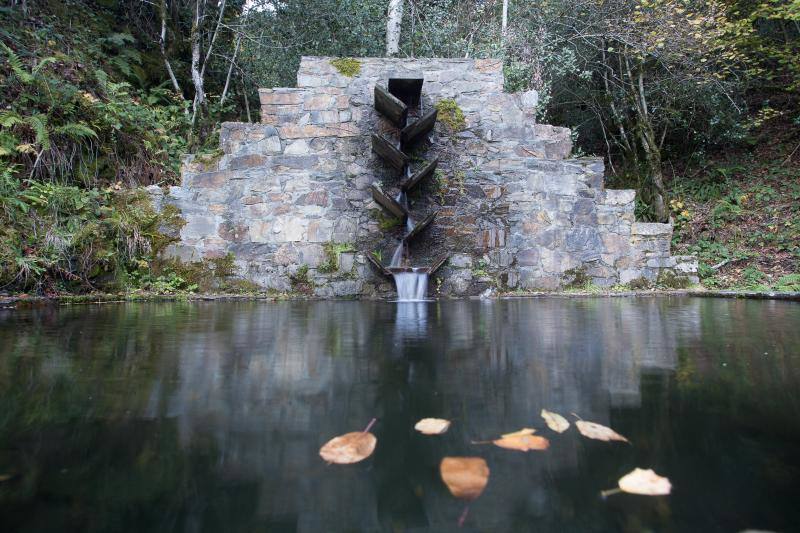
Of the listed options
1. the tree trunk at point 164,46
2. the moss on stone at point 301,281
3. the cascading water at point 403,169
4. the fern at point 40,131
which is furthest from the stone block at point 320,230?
the tree trunk at point 164,46

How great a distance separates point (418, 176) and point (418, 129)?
656 millimetres

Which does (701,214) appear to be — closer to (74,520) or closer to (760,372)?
(760,372)

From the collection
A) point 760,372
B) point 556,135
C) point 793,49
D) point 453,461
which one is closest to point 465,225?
point 556,135

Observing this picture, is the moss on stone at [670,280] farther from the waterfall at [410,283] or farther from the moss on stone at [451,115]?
the moss on stone at [451,115]

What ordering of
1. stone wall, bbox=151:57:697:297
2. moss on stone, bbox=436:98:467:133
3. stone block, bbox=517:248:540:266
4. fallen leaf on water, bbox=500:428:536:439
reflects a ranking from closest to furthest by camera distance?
fallen leaf on water, bbox=500:428:536:439
stone wall, bbox=151:57:697:297
stone block, bbox=517:248:540:266
moss on stone, bbox=436:98:467:133

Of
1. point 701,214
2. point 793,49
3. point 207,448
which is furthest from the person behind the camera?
point 793,49

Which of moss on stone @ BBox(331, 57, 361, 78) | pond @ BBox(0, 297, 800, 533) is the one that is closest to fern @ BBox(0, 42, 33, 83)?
moss on stone @ BBox(331, 57, 361, 78)

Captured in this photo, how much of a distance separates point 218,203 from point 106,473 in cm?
578

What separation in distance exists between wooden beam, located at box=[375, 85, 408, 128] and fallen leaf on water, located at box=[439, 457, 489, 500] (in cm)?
558

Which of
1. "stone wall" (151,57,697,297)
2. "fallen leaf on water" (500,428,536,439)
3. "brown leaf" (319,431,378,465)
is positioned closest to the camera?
"brown leaf" (319,431,378,465)

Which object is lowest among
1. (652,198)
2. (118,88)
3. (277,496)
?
(277,496)

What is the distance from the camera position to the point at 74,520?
0.77 metres

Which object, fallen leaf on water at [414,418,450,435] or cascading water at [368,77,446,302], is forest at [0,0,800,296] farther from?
fallen leaf on water at [414,418,450,435]

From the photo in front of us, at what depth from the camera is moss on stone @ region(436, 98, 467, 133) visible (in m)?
6.58
